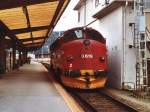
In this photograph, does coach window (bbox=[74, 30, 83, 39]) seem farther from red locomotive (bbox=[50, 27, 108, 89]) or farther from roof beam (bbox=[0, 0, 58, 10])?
roof beam (bbox=[0, 0, 58, 10])

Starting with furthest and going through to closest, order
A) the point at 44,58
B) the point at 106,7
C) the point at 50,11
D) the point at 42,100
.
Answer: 1. the point at 44,58
2. the point at 50,11
3. the point at 106,7
4. the point at 42,100

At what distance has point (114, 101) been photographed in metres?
17.1

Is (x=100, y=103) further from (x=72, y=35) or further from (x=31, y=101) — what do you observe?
(x=72, y=35)

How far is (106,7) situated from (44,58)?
7395 centimetres

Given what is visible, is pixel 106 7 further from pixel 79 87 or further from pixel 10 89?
pixel 10 89

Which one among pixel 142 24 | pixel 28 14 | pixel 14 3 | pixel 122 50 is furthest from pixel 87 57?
pixel 28 14

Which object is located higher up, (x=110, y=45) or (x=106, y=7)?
(x=106, y=7)

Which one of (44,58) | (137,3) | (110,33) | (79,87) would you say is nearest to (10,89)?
(79,87)

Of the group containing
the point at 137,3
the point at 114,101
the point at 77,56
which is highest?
the point at 137,3

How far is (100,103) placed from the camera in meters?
16.8

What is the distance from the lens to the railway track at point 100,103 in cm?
1480

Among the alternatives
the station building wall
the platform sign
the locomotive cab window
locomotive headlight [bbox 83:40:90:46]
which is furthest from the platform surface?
the station building wall

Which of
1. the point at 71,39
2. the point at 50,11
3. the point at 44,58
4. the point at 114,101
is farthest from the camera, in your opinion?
the point at 44,58

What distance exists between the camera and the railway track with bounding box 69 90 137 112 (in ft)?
48.5
